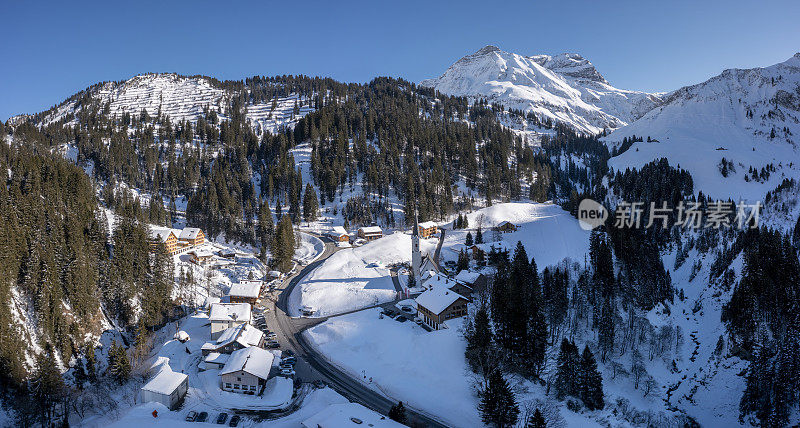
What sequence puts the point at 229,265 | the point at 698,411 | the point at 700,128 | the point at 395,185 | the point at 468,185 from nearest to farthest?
1. the point at 698,411
2. the point at 229,265
3. the point at 395,185
4. the point at 468,185
5. the point at 700,128

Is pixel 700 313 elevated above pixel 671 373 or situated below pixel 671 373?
above

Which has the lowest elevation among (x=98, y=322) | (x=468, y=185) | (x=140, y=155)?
(x=98, y=322)

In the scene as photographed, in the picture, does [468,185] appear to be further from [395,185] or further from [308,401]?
[308,401]

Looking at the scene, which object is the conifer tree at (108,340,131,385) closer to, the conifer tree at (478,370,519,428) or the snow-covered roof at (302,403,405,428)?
the snow-covered roof at (302,403,405,428)

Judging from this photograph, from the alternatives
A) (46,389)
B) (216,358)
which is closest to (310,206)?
(216,358)

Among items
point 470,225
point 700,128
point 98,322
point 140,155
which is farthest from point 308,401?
point 700,128

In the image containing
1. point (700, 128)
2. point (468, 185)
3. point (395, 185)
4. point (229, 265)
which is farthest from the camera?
point (700, 128)

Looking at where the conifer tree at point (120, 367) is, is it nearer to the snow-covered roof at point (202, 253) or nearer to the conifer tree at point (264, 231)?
the snow-covered roof at point (202, 253)

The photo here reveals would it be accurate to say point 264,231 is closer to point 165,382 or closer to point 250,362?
point 250,362

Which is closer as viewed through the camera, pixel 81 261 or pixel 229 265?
pixel 81 261
